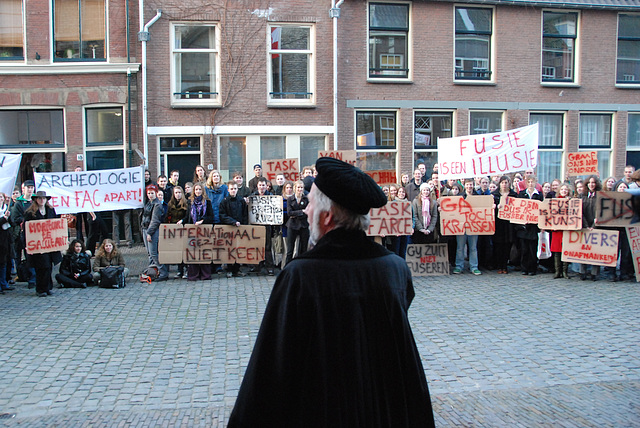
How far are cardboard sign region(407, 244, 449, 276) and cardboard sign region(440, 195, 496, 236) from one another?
398mm

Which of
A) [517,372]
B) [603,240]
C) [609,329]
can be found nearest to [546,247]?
[603,240]

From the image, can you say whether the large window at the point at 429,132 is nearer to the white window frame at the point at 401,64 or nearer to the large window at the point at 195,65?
the white window frame at the point at 401,64

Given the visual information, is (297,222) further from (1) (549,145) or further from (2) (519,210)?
(1) (549,145)

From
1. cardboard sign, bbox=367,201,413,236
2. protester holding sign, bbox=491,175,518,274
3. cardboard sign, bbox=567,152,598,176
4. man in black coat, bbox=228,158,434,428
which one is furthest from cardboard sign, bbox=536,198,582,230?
man in black coat, bbox=228,158,434,428

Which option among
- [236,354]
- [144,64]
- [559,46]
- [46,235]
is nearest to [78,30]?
[144,64]

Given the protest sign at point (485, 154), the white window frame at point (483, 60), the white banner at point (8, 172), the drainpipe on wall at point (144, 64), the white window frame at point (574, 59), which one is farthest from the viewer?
the white window frame at point (574, 59)

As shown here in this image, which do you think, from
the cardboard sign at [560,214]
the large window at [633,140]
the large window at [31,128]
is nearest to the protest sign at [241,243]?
the cardboard sign at [560,214]

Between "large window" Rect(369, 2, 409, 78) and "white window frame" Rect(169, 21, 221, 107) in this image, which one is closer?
"white window frame" Rect(169, 21, 221, 107)

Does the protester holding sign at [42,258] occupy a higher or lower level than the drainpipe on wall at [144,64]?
lower

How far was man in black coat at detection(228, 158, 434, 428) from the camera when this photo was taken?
2.41 m

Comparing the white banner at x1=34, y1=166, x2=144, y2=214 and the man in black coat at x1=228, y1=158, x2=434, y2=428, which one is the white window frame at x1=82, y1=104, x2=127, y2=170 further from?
the man in black coat at x1=228, y1=158, x2=434, y2=428

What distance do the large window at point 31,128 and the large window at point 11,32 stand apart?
1636 mm

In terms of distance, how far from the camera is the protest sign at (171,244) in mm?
11797

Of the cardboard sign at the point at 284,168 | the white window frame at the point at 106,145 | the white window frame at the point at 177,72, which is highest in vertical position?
the white window frame at the point at 177,72
